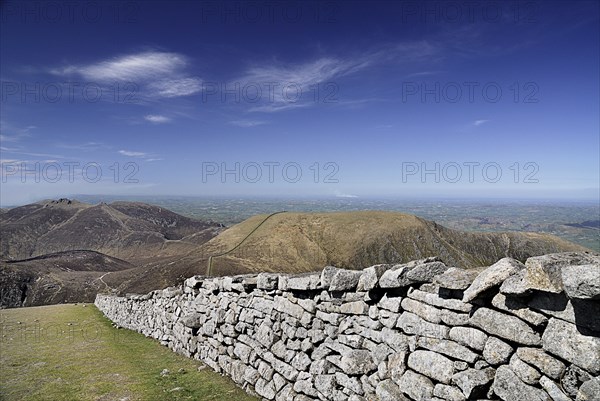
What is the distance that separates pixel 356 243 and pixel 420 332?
102569 millimetres

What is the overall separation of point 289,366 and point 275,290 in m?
2.27

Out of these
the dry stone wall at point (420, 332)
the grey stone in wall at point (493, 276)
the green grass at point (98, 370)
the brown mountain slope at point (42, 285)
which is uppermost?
the grey stone in wall at point (493, 276)

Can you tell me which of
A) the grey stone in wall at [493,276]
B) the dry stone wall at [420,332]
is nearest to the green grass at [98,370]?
the dry stone wall at [420,332]

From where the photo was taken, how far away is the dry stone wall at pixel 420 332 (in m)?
5.12

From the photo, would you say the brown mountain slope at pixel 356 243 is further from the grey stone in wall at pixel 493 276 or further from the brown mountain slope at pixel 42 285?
the grey stone in wall at pixel 493 276

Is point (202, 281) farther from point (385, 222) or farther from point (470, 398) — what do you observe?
point (385, 222)

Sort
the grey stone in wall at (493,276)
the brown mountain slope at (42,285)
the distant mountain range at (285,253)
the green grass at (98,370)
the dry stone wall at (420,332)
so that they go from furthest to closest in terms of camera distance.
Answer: the distant mountain range at (285,253), the brown mountain slope at (42,285), the green grass at (98,370), the grey stone in wall at (493,276), the dry stone wall at (420,332)

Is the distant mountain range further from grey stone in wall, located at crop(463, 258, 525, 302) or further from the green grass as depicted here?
grey stone in wall, located at crop(463, 258, 525, 302)

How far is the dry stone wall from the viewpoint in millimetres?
5125

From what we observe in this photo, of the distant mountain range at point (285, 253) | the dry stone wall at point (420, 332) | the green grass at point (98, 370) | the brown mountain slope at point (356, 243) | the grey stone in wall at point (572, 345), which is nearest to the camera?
the grey stone in wall at point (572, 345)

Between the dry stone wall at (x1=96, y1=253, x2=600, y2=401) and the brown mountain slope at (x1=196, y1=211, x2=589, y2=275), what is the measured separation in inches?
3014

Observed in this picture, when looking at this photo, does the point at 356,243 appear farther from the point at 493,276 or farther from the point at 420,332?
the point at 493,276

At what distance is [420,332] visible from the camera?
7074mm

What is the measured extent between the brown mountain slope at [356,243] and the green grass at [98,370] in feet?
217
